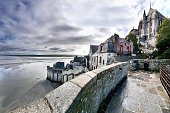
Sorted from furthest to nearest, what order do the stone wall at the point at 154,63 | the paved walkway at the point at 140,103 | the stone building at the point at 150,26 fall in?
1. the stone building at the point at 150,26
2. the stone wall at the point at 154,63
3. the paved walkway at the point at 140,103

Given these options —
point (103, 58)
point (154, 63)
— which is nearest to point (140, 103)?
point (154, 63)

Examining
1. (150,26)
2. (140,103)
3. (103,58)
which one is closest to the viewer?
(140,103)

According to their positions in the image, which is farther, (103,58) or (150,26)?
(150,26)

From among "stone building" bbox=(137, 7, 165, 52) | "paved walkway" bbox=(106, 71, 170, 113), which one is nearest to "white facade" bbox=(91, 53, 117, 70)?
"paved walkway" bbox=(106, 71, 170, 113)

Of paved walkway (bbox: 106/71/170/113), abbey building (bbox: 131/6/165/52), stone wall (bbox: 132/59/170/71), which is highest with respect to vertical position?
abbey building (bbox: 131/6/165/52)

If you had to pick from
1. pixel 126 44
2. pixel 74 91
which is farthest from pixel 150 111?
pixel 126 44

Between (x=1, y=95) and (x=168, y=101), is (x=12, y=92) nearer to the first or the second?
(x=1, y=95)

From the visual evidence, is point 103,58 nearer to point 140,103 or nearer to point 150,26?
point 140,103

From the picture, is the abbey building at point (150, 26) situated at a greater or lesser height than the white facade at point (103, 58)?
greater

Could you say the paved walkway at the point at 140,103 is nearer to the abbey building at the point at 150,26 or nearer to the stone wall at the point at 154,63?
the stone wall at the point at 154,63

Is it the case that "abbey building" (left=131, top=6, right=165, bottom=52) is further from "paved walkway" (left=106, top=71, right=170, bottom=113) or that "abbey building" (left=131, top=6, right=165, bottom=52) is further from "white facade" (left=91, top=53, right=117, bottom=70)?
"paved walkway" (left=106, top=71, right=170, bottom=113)

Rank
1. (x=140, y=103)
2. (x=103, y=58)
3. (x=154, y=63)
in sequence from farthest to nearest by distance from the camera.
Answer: (x=103, y=58), (x=154, y=63), (x=140, y=103)

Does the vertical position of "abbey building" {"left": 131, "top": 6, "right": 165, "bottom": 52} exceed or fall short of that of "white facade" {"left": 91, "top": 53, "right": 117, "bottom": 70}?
it exceeds it

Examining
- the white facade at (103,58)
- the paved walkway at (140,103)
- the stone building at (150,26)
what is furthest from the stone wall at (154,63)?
the stone building at (150,26)
